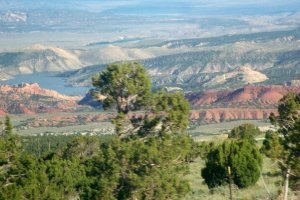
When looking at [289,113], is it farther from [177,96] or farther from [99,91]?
[99,91]

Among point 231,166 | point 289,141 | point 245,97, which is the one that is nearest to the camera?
point 289,141

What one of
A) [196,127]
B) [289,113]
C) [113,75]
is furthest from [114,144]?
[196,127]

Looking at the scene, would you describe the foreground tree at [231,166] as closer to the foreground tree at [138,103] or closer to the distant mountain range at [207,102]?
the foreground tree at [138,103]

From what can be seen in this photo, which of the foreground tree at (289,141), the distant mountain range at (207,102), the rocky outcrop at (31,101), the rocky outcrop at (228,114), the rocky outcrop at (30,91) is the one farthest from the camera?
the rocky outcrop at (30,91)

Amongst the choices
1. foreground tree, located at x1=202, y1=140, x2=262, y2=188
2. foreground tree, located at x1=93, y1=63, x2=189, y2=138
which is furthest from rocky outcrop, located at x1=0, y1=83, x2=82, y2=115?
foreground tree, located at x1=93, y1=63, x2=189, y2=138

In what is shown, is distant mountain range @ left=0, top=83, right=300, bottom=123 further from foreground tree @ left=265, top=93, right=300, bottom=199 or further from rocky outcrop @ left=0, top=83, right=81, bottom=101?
foreground tree @ left=265, top=93, right=300, bottom=199

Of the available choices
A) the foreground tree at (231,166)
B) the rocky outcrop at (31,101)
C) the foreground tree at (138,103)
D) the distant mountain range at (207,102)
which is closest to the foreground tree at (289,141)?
the foreground tree at (138,103)

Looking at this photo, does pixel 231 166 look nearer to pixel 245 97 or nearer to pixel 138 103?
pixel 138 103

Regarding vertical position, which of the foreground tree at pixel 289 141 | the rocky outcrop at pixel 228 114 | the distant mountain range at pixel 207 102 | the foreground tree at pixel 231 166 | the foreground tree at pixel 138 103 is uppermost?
the foreground tree at pixel 138 103

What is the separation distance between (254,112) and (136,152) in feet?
359

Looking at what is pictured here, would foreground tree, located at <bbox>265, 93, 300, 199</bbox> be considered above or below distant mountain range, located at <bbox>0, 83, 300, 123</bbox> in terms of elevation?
above

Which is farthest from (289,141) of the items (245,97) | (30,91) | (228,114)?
(30,91)

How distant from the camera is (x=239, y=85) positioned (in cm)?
18150

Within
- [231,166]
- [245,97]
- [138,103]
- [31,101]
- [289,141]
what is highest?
[138,103]
